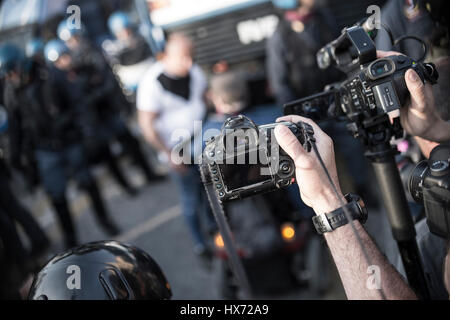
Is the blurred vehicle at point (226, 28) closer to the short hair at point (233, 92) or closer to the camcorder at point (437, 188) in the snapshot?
the short hair at point (233, 92)

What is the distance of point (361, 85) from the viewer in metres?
1.41

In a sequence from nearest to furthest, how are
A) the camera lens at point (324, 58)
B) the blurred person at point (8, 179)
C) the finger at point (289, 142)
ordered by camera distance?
1. the finger at point (289, 142)
2. the camera lens at point (324, 58)
3. the blurred person at point (8, 179)

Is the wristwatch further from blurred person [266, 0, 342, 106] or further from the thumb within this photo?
blurred person [266, 0, 342, 106]

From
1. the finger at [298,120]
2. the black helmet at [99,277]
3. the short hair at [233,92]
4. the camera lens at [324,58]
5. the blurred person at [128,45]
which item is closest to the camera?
the finger at [298,120]

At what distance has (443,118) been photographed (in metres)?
1.52

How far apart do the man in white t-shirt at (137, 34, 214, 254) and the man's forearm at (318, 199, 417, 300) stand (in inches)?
87.2

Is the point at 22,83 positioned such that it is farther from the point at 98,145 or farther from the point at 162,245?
the point at 162,245

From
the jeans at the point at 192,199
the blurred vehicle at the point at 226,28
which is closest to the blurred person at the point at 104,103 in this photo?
the blurred vehicle at the point at 226,28

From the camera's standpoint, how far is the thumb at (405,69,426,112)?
1345 millimetres

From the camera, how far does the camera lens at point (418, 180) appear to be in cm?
131

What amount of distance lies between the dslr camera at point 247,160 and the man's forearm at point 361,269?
0.63 feet

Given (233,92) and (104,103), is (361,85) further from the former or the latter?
(104,103)

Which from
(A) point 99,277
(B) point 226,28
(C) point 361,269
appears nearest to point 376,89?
(C) point 361,269

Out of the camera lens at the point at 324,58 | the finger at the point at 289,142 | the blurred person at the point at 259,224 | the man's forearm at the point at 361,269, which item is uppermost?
the camera lens at the point at 324,58
